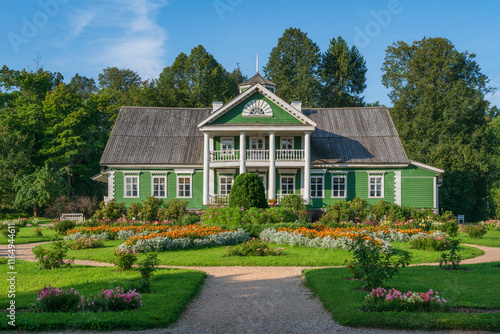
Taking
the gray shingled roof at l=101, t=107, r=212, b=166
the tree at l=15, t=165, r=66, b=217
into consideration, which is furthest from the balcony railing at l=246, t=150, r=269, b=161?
the tree at l=15, t=165, r=66, b=217

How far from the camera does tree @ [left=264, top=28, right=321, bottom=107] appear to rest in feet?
161

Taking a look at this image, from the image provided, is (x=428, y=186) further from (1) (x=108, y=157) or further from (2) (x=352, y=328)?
(2) (x=352, y=328)

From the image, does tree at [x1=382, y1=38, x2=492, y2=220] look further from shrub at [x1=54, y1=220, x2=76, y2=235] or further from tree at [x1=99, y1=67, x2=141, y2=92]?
tree at [x1=99, y1=67, x2=141, y2=92]

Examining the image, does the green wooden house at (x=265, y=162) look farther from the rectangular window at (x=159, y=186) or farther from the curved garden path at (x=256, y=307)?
the curved garden path at (x=256, y=307)

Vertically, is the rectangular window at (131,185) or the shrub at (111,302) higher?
the rectangular window at (131,185)

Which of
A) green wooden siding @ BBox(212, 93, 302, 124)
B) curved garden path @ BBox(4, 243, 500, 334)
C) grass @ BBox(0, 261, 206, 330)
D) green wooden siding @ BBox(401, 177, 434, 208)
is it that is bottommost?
curved garden path @ BBox(4, 243, 500, 334)

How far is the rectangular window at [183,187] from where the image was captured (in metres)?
30.3

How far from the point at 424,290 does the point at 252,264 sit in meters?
5.58

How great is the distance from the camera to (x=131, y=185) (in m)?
30.2

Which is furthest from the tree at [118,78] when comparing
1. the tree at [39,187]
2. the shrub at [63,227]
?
the shrub at [63,227]

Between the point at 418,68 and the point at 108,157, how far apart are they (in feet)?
99.2

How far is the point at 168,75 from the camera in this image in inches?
1959

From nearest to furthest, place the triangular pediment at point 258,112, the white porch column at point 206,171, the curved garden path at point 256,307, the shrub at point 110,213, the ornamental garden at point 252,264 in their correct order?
1. the curved garden path at point 256,307
2. the ornamental garden at point 252,264
3. the shrub at point 110,213
4. the white porch column at point 206,171
5. the triangular pediment at point 258,112

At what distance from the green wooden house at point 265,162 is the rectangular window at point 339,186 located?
0.07 metres
